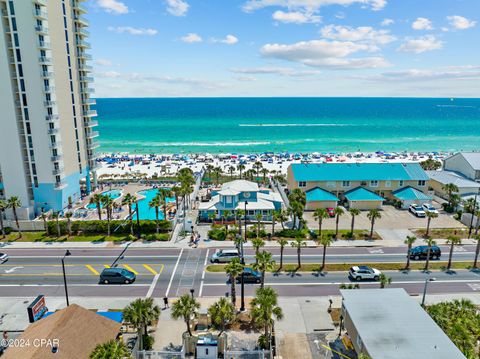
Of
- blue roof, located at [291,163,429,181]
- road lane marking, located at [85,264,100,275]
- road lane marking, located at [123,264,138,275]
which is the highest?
blue roof, located at [291,163,429,181]

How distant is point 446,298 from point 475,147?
156301mm

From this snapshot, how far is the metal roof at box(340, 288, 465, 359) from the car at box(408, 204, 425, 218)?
1493 inches

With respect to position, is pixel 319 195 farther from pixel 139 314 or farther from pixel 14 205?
pixel 14 205

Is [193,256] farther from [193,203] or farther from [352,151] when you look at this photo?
[352,151]

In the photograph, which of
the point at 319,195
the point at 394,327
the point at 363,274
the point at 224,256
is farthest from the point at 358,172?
the point at 394,327

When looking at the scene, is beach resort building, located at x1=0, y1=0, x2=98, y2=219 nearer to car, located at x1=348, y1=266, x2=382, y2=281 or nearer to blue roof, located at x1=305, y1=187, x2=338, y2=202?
blue roof, located at x1=305, y1=187, x2=338, y2=202

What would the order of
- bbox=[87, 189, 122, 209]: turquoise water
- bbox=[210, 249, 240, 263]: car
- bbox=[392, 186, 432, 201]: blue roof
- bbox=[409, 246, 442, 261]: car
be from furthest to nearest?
bbox=[87, 189, 122, 209]: turquoise water → bbox=[392, 186, 432, 201]: blue roof → bbox=[409, 246, 442, 261]: car → bbox=[210, 249, 240, 263]: car

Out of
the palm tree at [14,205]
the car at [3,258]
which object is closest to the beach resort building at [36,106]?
the palm tree at [14,205]

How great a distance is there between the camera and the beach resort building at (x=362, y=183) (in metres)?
68.9

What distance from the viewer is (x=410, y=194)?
2766 inches

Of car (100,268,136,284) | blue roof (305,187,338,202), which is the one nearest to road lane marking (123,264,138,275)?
car (100,268,136,284)

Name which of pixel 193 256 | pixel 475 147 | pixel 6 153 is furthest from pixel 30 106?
pixel 475 147

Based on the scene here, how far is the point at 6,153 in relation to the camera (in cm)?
6041

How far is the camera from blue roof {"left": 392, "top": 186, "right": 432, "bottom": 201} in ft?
227
